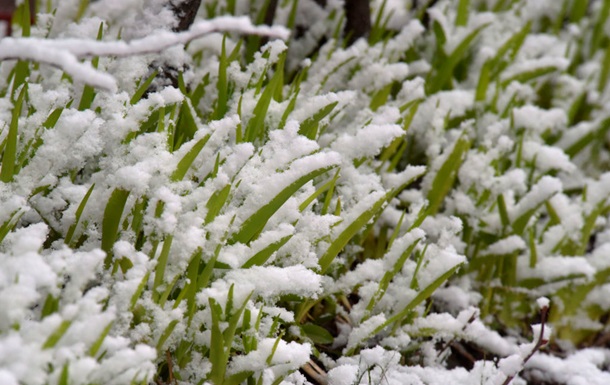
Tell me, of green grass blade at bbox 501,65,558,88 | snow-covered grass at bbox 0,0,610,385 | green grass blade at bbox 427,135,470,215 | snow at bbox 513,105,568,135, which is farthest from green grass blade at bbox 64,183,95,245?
green grass blade at bbox 501,65,558,88

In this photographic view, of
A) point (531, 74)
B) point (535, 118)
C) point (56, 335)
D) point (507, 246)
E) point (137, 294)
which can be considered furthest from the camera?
point (531, 74)

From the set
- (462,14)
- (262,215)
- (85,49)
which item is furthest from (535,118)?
(85,49)

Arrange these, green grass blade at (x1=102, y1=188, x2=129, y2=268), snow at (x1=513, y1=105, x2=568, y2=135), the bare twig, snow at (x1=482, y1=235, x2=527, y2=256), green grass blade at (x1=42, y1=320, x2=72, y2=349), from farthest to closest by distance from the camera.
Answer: snow at (x1=513, y1=105, x2=568, y2=135) < snow at (x1=482, y1=235, x2=527, y2=256) < the bare twig < green grass blade at (x1=102, y1=188, x2=129, y2=268) < green grass blade at (x1=42, y1=320, x2=72, y2=349)

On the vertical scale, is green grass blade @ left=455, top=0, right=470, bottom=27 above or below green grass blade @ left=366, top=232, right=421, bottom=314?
above

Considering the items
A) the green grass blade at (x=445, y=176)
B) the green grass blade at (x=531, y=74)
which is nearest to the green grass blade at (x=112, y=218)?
the green grass blade at (x=445, y=176)

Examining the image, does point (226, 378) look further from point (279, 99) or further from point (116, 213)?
point (279, 99)

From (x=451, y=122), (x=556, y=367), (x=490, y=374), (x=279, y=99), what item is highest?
(x=279, y=99)

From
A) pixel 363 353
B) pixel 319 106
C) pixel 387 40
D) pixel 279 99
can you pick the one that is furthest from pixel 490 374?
pixel 387 40

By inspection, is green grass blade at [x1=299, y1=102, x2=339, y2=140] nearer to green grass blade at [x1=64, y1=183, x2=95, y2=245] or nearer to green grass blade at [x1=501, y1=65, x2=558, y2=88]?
green grass blade at [x1=64, y1=183, x2=95, y2=245]

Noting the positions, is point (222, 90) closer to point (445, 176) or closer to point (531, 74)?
point (445, 176)
